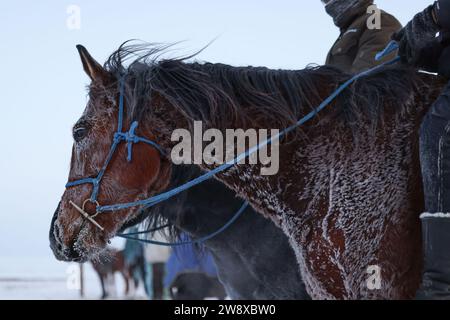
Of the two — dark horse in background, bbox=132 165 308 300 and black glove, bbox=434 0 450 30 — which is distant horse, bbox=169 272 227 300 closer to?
dark horse in background, bbox=132 165 308 300

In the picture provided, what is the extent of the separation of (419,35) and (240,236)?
6.28 ft

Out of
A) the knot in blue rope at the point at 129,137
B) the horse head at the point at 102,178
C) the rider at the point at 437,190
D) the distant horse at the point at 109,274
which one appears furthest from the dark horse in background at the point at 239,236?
the distant horse at the point at 109,274

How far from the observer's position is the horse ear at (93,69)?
10.6 feet

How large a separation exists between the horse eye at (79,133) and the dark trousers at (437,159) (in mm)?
1526

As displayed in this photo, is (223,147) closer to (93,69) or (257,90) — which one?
(257,90)

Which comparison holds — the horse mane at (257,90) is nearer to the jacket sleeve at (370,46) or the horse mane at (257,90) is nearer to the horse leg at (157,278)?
the jacket sleeve at (370,46)

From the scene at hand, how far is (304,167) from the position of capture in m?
3.03

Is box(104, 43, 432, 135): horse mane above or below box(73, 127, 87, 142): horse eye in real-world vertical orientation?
above

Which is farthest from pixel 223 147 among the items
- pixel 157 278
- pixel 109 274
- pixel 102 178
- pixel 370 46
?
pixel 109 274

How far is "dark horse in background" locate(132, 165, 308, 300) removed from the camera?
4320 mm

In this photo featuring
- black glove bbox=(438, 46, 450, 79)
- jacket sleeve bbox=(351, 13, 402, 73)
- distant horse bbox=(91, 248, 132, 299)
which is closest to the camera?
black glove bbox=(438, 46, 450, 79)

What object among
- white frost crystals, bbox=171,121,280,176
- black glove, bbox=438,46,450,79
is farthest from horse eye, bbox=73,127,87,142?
black glove, bbox=438,46,450,79

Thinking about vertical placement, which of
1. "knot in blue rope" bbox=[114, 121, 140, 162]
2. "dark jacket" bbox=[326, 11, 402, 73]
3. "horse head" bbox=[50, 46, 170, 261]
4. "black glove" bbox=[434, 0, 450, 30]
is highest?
"dark jacket" bbox=[326, 11, 402, 73]
